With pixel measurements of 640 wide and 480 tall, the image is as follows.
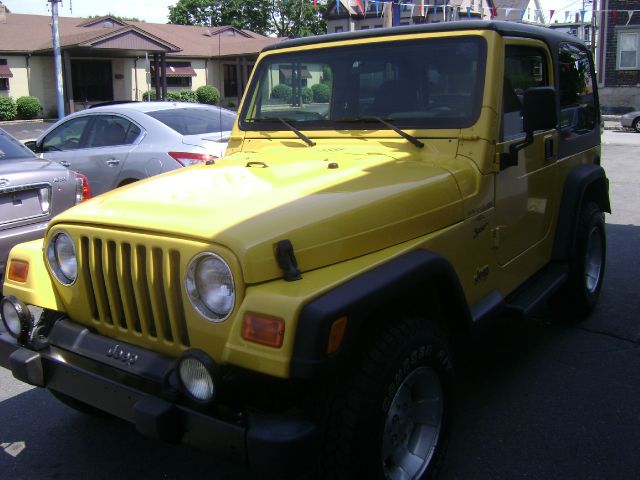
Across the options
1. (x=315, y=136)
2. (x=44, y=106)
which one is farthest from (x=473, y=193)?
(x=44, y=106)

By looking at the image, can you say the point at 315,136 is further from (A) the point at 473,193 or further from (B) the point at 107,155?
(B) the point at 107,155

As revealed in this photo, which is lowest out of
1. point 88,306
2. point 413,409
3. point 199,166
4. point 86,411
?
point 86,411

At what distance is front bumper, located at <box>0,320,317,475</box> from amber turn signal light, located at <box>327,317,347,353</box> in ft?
0.87

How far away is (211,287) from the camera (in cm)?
236

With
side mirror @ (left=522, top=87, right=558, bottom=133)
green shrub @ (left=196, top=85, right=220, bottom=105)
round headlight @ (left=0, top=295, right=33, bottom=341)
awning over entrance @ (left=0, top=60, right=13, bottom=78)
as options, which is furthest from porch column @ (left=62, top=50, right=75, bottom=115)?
side mirror @ (left=522, top=87, right=558, bottom=133)

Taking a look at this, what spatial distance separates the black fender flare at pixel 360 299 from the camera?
6.99 feet

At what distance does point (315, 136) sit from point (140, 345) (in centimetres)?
171

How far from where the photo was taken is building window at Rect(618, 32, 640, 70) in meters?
28.6

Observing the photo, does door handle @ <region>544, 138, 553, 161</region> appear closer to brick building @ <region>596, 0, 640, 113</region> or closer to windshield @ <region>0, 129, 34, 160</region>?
windshield @ <region>0, 129, 34, 160</region>

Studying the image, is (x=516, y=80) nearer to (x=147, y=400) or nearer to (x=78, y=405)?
(x=147, y=400)

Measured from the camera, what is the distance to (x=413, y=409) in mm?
2809

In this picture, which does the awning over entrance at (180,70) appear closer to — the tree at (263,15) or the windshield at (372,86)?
the tree at (263,15)

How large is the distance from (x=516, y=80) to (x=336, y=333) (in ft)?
7.23

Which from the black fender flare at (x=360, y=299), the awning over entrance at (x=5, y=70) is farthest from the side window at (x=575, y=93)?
the awning over entrance at (x=5, y=70)
